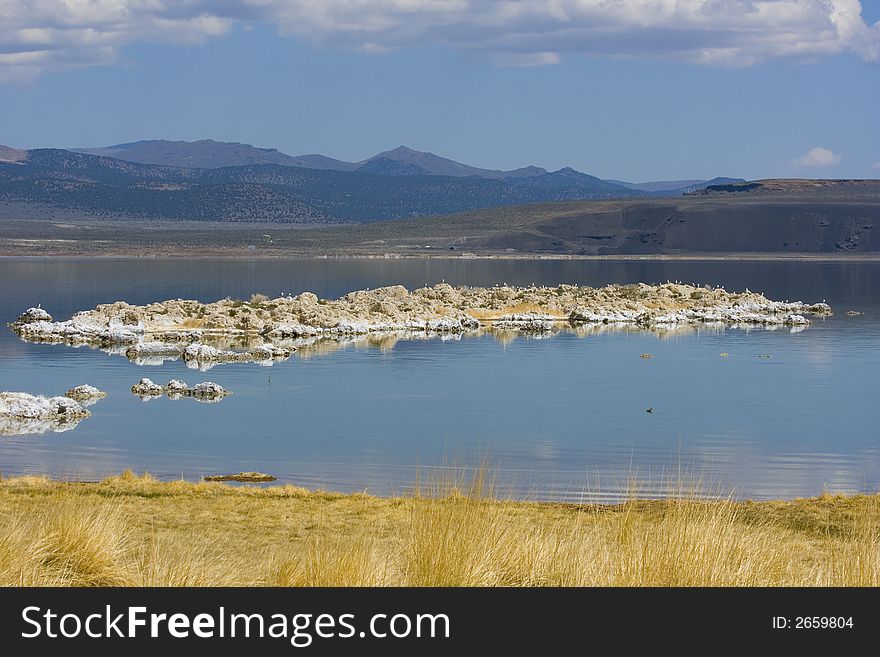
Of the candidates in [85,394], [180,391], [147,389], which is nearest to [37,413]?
[85,394]

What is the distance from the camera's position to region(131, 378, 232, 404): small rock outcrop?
2101 centimetres

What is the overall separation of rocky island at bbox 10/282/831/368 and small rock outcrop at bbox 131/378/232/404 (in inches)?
147

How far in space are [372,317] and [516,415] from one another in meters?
15.6

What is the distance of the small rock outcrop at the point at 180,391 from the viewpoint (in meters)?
21.0

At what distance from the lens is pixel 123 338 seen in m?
30.0

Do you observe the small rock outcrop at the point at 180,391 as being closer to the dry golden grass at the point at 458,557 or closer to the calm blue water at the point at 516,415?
the calm blue water at the point at 516,415

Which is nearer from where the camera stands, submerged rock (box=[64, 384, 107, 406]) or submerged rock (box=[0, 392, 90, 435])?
submerged rock (box=[0, 392, 90, 435])

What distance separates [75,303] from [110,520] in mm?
33985

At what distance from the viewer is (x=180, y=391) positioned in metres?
21.5

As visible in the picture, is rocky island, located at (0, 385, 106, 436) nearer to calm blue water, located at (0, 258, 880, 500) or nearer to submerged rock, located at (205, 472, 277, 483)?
calm blue water, located at (0, 258, 880, 500)

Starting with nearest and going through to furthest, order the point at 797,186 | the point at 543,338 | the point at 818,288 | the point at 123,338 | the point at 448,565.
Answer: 1. the point at 448,565
2. the point at 123,338
3. the point at 543,338
4. the point at 818,288
5. the point at 797,186

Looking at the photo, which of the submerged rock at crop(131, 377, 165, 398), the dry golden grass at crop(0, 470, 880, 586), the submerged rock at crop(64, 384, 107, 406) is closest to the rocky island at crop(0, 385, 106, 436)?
the submerged rock at crop(64, 384, 107, 406)
